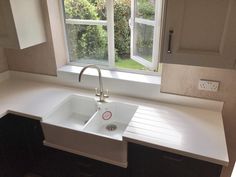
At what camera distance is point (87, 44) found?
6.70 feet

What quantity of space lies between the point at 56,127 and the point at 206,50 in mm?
1093

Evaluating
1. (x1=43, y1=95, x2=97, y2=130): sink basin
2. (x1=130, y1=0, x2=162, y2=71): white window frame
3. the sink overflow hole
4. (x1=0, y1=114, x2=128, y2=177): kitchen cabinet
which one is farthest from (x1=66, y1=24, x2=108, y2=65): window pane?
(x1=0, y1=114, x2=128, y2=177): kitchen cabinet

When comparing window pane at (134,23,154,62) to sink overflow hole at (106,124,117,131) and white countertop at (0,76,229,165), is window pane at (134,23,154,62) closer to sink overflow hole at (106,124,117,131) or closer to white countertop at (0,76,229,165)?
white countertop at (0,76,229,165)

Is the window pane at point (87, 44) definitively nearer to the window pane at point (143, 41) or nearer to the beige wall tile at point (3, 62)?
the window pane at point (143, 41)

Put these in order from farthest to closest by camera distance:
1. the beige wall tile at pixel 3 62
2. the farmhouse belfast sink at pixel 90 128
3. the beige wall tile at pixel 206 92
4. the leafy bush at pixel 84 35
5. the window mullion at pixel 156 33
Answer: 1. the beige wall tile at pixel 3 62
2. the leafy bush at pixel 84 35
3. the window mullion at pixel 156 33
4. the beige wall tile at pixel 206 92
5. the farmhouse belfast sink at pixel 90 128

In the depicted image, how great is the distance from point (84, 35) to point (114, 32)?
309 mm

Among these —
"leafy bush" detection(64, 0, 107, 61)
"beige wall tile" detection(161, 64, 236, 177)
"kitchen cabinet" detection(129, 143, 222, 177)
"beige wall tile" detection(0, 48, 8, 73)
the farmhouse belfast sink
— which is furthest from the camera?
"beige wall tile" detection(0, 48, 8, 73)

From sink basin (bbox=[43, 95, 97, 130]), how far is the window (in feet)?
1.50

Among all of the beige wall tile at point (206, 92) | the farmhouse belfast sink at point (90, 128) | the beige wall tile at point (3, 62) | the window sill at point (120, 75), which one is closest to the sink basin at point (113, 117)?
the farmhouse belfast sink at point (90, 128)

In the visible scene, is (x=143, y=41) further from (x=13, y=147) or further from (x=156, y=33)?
(x=13, y=147)

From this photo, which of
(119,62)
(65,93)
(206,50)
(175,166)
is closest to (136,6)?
(119,62)

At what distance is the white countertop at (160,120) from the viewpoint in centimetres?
121

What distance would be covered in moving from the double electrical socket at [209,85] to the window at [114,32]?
1.38ft

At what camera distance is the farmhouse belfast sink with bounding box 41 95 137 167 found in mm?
1355
